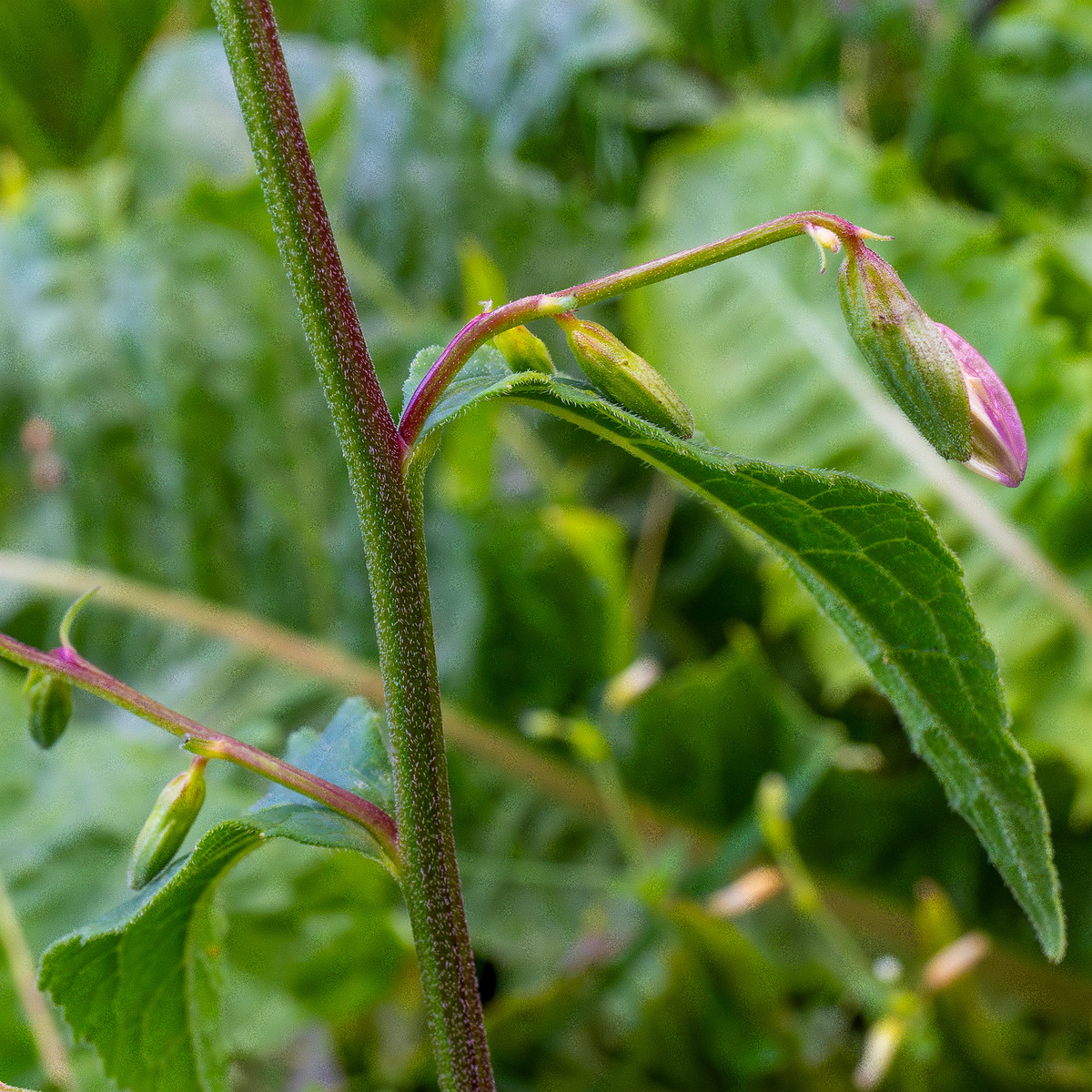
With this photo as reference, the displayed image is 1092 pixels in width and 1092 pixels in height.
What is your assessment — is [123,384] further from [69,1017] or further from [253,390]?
[69,1017]

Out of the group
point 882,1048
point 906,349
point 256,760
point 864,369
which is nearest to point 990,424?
point 906,349

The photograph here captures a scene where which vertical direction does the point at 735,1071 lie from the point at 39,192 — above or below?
below

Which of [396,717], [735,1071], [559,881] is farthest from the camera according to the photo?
[559,881]

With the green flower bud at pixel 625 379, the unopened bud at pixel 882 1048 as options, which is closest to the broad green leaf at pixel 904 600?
the green flower bud at pixel 625 379

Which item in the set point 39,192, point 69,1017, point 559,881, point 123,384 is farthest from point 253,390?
point 69,1017

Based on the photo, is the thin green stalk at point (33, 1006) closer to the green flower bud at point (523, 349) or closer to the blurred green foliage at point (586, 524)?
the blurred green foliage at point (586, 524)

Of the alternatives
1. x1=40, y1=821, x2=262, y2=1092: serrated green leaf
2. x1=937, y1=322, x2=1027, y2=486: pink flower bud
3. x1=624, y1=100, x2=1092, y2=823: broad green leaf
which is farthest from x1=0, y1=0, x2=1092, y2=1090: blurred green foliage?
x1=937, y1=322, x2=1027, y2=486: pink flower bud
